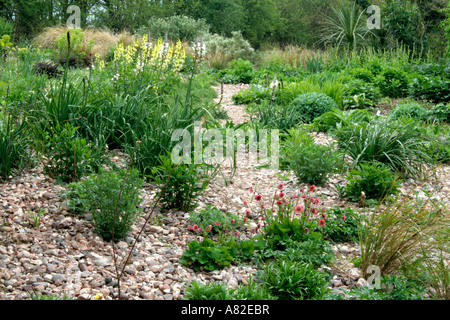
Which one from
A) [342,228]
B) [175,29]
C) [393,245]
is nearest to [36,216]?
[342,228]

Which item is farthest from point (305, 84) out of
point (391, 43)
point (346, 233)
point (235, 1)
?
point (235, 1)

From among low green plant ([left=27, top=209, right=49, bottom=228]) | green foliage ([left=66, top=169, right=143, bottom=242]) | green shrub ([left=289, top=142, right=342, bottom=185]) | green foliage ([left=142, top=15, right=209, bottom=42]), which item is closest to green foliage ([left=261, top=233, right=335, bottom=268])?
green foliage ([left=66, top=169, right=143, bottom=242])

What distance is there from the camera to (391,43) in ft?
52.4

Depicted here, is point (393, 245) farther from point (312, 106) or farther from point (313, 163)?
point (312, 106)

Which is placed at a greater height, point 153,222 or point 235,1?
point 235,1

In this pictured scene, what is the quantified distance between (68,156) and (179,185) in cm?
95

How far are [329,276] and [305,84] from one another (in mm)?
5597

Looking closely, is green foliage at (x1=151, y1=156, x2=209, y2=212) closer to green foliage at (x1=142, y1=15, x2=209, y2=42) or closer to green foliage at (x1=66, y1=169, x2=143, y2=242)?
green foliage at (x1=66, y1=169, x2=143, y2=242)

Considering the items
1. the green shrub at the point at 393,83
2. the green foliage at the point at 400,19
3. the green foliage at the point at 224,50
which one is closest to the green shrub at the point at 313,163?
the green shrub at the point at 393,83

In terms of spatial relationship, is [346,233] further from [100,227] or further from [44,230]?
[44,230]

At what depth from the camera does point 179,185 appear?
324 centimetres

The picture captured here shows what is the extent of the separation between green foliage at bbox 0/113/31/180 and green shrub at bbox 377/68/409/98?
725cm

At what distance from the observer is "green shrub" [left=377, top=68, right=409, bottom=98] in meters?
8.70

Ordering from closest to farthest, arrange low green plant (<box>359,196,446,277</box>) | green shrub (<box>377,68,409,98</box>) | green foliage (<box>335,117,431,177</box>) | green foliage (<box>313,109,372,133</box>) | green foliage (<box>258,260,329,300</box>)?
1. green foliage (<box>258,260,329,300</box>)
2. low green plant (<box>359,196,446,277</box>)
3. green foliage (<box>335,117,431,177</box>)
4. green foliage (<box>313,109,372,133</box>)
5. green shrub (<box>377,68,409,98</box>)
